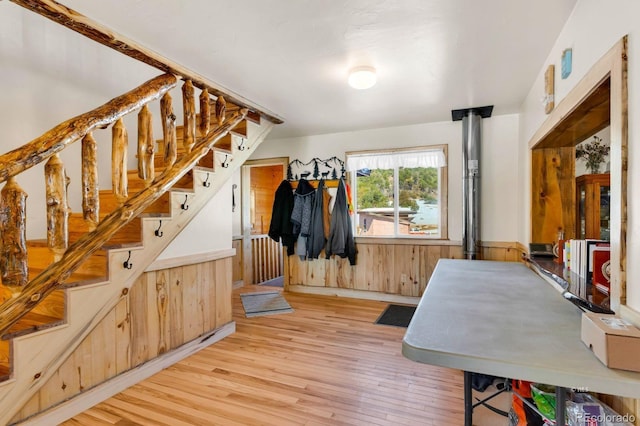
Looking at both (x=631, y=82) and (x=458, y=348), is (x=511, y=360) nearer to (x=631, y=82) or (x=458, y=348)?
(x=458, y=348)

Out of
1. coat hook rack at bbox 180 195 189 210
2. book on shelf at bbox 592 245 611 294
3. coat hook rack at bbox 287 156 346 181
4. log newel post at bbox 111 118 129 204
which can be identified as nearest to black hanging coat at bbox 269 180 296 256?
coat hook rack at bbox 287 156 346 181

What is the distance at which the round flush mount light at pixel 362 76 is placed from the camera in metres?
2.35

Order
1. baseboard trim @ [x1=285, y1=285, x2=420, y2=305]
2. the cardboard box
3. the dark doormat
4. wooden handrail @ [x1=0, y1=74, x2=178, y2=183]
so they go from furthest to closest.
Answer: baseboard trim @ [x1=285, y1=285, x2=420, y2=305] < the dark doormat < wooden handrail @ [x1=0, y1=74, x2=178, y2=183] < the cardboard box

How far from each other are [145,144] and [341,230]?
2.66 metres

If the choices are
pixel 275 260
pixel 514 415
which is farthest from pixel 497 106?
pixel 275 260

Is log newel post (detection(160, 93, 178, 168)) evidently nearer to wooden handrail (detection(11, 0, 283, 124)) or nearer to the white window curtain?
wooden handrail (detection(11, 0, 283, 124))

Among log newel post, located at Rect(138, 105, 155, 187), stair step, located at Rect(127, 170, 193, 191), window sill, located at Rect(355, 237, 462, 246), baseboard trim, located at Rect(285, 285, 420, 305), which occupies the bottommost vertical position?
baseboard trim, located at Rect(285, 285, 420, 305)

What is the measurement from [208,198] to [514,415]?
2.40 metres

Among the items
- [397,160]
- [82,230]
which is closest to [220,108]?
[82,230]

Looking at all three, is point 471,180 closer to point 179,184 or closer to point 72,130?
point 179,184

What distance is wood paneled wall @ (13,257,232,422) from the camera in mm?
1850

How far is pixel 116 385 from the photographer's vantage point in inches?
81.4

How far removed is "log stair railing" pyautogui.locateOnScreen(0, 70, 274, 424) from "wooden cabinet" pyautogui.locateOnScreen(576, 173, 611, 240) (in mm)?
3668

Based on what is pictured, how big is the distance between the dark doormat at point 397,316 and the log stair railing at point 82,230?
222 cm
